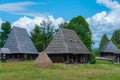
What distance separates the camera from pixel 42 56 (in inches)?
1731

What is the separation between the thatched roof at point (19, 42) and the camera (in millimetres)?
70938

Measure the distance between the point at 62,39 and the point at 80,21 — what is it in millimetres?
17590

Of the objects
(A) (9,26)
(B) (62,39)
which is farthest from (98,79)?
(A) (9,26)

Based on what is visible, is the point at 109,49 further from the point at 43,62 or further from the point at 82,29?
the point at 43,62

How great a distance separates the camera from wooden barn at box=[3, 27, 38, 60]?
7081cm

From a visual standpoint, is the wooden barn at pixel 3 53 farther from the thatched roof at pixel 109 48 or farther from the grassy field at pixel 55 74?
the thatched roof at pixel 109 48

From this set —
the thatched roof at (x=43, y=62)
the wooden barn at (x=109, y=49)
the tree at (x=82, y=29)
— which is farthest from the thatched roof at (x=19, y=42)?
the wooden barn at (x=109, y=49)

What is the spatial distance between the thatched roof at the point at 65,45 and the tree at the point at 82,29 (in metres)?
12.1

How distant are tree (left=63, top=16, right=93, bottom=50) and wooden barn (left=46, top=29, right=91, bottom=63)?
39.8 ft

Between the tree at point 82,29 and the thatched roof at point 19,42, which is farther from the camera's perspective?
the tree at point 82,29

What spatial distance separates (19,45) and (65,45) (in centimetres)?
1614

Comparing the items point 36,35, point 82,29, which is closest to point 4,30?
point 36,35

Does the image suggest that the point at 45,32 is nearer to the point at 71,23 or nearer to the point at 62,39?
the point at 71,23

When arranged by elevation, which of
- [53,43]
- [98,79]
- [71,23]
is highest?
[71,23]
